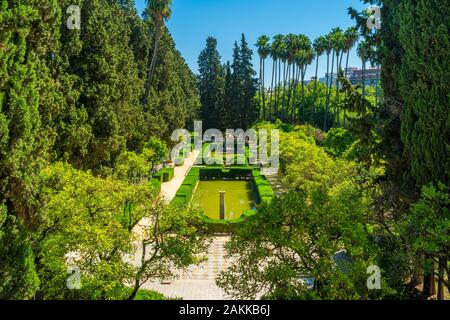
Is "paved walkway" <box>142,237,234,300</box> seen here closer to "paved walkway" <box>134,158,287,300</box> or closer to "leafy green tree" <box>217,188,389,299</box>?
"paved walkway" <box>134,158,287,300</box>

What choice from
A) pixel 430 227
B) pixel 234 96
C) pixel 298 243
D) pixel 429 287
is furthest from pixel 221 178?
pixel 430 227

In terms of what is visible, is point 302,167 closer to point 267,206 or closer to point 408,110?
point 408,110

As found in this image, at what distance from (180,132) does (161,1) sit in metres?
14.1

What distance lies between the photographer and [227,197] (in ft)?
101

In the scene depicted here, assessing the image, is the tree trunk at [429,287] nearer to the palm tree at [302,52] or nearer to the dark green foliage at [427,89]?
the dark green foliage at [427,89]

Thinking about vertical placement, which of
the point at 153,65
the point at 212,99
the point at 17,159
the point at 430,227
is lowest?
the point at 430,227

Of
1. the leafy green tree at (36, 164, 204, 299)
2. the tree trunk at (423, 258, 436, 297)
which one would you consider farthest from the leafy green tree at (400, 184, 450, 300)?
the leafy green tree at (36, 164, 204, 299)

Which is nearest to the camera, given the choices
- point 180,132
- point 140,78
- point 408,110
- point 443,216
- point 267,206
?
point 443,216

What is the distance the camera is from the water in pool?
2606cm

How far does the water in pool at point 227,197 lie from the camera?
26.1 metres

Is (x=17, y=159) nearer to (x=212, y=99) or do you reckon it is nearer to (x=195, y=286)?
(x=195, y=286)
